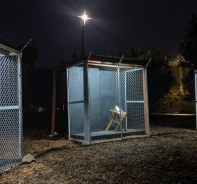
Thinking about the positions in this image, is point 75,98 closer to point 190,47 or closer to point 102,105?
point 102,105

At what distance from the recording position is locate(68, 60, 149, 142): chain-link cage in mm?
10680

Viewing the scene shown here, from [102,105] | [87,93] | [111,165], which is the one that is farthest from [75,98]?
[111,165]

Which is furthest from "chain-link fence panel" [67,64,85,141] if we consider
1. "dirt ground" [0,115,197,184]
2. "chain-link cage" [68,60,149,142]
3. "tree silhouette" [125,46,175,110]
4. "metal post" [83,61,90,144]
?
"tree silhouette" [125,46,175,110]

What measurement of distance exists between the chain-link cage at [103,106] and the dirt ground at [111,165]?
1.84 meters

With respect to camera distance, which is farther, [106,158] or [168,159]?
[106,158]

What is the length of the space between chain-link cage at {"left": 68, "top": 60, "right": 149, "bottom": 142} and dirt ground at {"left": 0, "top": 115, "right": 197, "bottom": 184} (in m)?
1.84

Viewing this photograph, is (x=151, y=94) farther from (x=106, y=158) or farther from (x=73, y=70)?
(x=106, y=158)

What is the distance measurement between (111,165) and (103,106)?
6105 millimetres

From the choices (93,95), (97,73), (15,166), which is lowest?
(15,166)

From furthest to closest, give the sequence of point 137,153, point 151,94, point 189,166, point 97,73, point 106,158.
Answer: point 151,94 < point 97,73 < point 137,153 < point 106,158 < point 189,166

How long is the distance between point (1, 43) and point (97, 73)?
682cm

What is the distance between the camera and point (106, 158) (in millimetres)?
7102

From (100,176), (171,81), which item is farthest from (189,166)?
(171,81)

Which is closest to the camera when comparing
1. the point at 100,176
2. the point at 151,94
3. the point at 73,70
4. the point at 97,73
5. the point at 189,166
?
the point at 100,176
